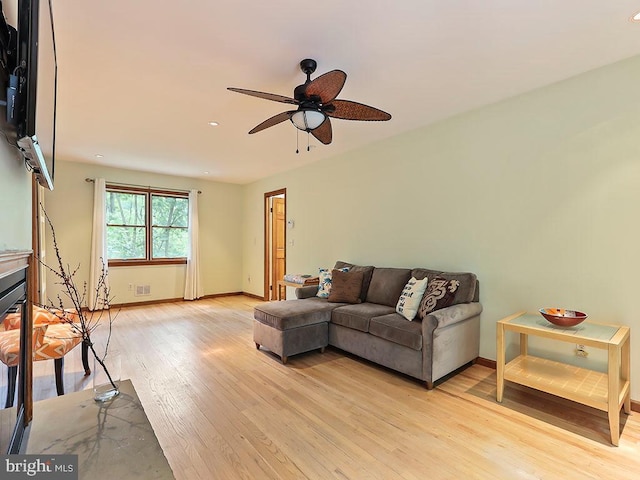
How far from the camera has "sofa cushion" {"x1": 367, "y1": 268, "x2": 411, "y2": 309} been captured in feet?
11.5

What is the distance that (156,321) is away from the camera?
4.83m

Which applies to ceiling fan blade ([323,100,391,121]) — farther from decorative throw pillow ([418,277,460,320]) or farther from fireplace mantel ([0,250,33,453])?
fireplace mantel ([0,250,33,453])

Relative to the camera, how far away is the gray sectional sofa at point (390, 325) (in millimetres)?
2664

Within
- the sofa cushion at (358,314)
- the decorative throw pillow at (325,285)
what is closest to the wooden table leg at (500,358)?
the sofa cushion at (358,314)

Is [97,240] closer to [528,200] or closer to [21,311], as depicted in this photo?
[21,311]

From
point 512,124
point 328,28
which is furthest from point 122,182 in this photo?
point 512,124

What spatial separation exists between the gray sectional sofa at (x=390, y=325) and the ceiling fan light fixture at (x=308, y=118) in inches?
70.0

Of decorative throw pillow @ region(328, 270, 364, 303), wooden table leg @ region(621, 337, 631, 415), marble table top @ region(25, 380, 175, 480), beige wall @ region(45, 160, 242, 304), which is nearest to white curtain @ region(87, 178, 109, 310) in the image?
beige wall @ region(45, 160, 242, 304)

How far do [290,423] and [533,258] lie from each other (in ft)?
8.01

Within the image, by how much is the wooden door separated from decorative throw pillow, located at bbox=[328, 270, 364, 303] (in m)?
2.80

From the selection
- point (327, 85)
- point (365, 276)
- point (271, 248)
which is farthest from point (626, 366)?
point (271, 248)

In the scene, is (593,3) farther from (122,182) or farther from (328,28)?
(122,182)

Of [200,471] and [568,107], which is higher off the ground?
[568,107]

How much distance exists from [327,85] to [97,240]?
5.17 meters
